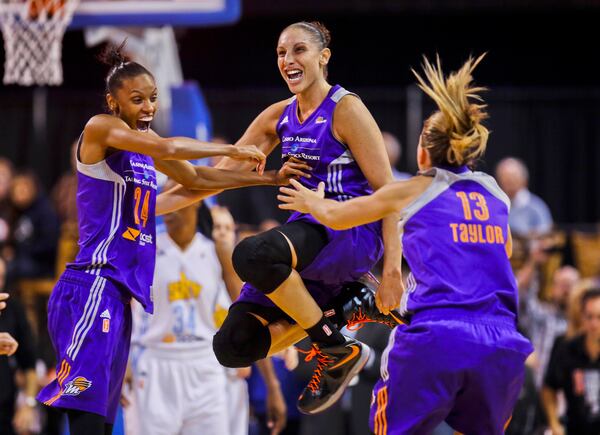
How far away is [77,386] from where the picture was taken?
4672mm

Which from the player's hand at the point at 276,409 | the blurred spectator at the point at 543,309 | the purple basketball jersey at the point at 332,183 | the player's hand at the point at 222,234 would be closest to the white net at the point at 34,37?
the player's hand at the point at 222,234

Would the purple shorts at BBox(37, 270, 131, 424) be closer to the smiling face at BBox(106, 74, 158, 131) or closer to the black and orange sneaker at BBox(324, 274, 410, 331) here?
the smiling face at BBox(106, 74, 158, 131)

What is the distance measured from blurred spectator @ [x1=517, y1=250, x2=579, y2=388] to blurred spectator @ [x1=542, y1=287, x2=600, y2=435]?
1.16 m

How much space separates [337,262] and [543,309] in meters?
5.44

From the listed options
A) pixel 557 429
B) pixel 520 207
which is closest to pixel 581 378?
pixel 557 429

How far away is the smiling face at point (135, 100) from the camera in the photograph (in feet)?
16.2

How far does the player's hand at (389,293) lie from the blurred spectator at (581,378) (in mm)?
3657

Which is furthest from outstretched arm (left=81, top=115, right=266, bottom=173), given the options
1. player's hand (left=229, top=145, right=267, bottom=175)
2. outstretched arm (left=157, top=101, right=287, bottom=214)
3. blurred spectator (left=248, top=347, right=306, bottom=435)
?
blurred spectator (left=248, top=347, right=306, bottom=435)

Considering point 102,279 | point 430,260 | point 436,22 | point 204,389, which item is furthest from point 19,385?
point 436,22

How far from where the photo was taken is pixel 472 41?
1541 centimetres

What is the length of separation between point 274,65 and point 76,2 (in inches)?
286

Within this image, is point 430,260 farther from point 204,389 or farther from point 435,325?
point 204,389

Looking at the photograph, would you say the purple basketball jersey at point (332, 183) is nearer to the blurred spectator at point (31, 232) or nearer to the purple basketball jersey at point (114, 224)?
the purple basketball jersey at point (114, 224)

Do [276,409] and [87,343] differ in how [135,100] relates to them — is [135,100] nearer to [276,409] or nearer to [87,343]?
[87,343]
